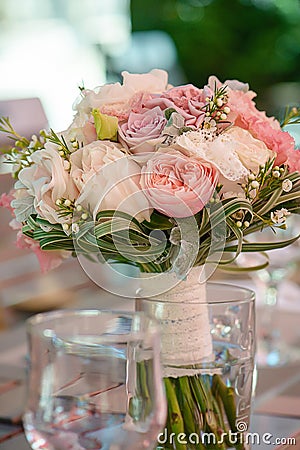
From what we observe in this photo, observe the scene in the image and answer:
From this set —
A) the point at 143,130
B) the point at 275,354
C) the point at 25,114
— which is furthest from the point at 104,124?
the point at 25,114

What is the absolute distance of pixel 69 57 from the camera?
643 cm

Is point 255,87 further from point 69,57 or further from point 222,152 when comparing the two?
point 222,152

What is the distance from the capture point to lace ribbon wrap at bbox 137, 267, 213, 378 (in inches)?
39.3

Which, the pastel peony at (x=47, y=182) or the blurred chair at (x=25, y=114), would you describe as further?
the blurred chair at (x=25, y=114)

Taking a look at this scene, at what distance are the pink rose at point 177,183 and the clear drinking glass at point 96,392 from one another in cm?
17

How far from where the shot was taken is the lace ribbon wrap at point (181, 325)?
3.27ft

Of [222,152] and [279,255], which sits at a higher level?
[222,152]

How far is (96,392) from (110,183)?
238mm

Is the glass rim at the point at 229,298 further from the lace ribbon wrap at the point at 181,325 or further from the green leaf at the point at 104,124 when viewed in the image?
the green leaf at the point at 104,124

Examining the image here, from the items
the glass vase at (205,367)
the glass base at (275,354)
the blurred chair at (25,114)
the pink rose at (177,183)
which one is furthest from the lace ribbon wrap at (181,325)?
the blurred chair at (25,114)

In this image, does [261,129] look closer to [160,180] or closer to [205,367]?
[160,180]

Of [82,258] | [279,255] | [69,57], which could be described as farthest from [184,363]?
[69,57]

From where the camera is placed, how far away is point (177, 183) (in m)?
0.93

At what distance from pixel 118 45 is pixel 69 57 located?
43 centimetres
